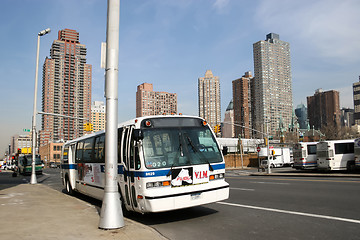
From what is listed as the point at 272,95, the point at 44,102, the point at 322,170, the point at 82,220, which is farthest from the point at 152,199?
the point at 272,95

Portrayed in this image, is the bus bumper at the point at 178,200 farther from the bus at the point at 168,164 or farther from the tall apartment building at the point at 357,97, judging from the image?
the tall apartment building at the point at 357,97

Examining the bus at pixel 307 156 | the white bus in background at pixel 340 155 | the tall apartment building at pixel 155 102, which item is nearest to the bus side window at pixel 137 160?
the white bus in background at pixel 340 155

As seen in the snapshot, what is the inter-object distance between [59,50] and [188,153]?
5407 inches

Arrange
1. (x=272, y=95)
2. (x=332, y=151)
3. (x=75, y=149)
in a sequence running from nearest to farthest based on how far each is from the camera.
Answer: (x=75, y=149), (x=332, y=151), (x=272, y=95)

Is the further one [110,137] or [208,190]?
[208,190]

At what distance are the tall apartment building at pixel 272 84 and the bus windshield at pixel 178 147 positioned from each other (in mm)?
131188

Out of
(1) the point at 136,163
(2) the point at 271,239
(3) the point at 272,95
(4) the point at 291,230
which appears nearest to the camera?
(2) the point at 271,239

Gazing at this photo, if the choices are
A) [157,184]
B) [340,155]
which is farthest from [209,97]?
[157,184]

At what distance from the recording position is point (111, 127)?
22.7 feet

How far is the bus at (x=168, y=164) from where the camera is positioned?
7.19m

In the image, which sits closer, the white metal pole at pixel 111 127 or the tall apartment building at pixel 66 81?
the white metal pole at pixel 111 127

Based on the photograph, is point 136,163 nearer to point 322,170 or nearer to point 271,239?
point 271,239

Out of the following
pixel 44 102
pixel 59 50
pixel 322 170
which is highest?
pixel 59 50

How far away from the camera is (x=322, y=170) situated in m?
32.8
